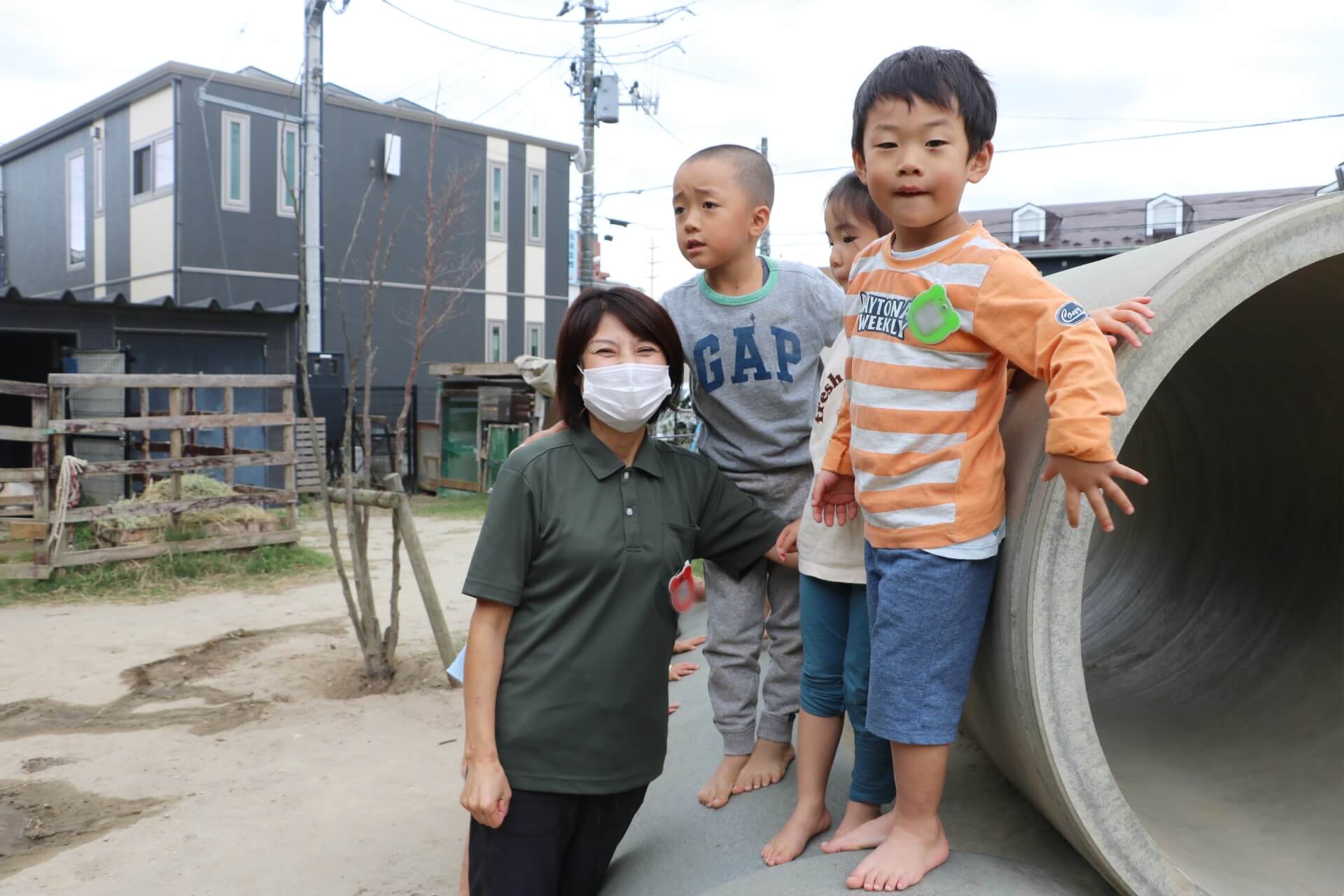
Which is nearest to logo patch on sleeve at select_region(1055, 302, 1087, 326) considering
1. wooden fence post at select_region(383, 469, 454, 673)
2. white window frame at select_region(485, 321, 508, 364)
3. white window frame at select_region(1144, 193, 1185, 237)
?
wooden fence post at select_region(383, 469, 454, 673)

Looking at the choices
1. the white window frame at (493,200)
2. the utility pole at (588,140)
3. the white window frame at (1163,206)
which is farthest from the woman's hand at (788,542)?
the white window frame at (1163,206)

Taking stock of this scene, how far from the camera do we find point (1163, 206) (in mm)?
24906

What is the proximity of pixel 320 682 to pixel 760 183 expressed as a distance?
4.06 m

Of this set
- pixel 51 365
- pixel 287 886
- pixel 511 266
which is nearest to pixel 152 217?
pixel 51 365

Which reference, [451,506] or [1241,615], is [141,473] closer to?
[451,506]

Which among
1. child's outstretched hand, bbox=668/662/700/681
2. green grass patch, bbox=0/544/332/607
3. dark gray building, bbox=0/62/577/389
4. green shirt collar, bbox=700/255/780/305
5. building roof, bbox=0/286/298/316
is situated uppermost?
dark gray building, bbox=0/62/577/389

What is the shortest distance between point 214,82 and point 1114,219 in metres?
19.5

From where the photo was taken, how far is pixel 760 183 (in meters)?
2.63

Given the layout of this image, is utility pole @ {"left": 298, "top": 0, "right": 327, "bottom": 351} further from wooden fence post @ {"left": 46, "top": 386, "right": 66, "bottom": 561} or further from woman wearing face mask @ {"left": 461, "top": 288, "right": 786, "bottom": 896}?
woman wearing face mask @ {"left": 461, "top": 288, "right": 786, "bottom": 896}

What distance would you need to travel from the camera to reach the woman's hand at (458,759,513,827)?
2174 millimetres

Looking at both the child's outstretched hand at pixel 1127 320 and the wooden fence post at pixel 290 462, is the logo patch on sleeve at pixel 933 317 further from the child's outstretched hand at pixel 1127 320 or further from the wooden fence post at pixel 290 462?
the wooden fence post at pixel 290 462

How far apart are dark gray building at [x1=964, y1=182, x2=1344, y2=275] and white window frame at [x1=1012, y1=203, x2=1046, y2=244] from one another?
17 mm

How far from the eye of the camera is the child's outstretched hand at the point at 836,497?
2.34 meters

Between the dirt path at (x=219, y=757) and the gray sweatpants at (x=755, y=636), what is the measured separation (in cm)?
115
